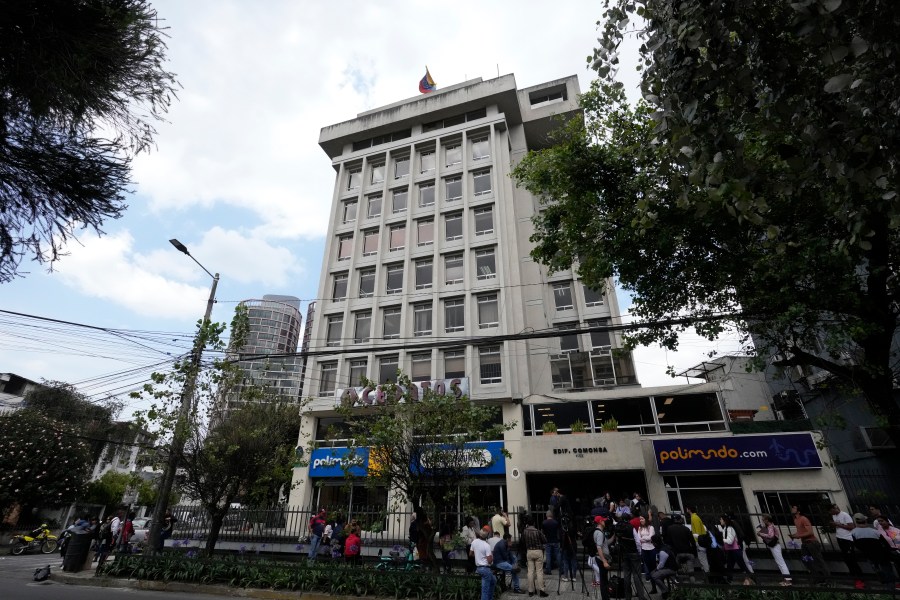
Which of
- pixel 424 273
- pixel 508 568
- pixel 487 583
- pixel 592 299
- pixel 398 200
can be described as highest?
pixel 398 200

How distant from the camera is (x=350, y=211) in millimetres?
31953

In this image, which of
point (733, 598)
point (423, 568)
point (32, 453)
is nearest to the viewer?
point (733, 598)

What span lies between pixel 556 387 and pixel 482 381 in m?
4.34

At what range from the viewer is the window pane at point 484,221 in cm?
2805

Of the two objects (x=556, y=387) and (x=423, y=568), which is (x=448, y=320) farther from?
(x=423, y=568)

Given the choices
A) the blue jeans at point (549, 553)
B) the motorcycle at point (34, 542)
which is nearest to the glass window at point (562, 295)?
the blue jeans at point (549, 553)

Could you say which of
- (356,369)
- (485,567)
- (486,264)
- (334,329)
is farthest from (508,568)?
(334,329)

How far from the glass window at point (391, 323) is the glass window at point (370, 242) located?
4720 millimetres

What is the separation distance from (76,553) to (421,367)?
15875mm

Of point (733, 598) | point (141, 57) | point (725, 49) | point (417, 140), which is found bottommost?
point (733, 598)

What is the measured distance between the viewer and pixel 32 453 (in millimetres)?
25594

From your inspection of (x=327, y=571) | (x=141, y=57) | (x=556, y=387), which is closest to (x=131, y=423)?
(x=327, y=571)

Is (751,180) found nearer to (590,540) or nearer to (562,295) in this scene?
(590,540)

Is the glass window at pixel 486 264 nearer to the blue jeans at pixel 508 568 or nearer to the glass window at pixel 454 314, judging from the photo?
the glass window at pixel 454 314
